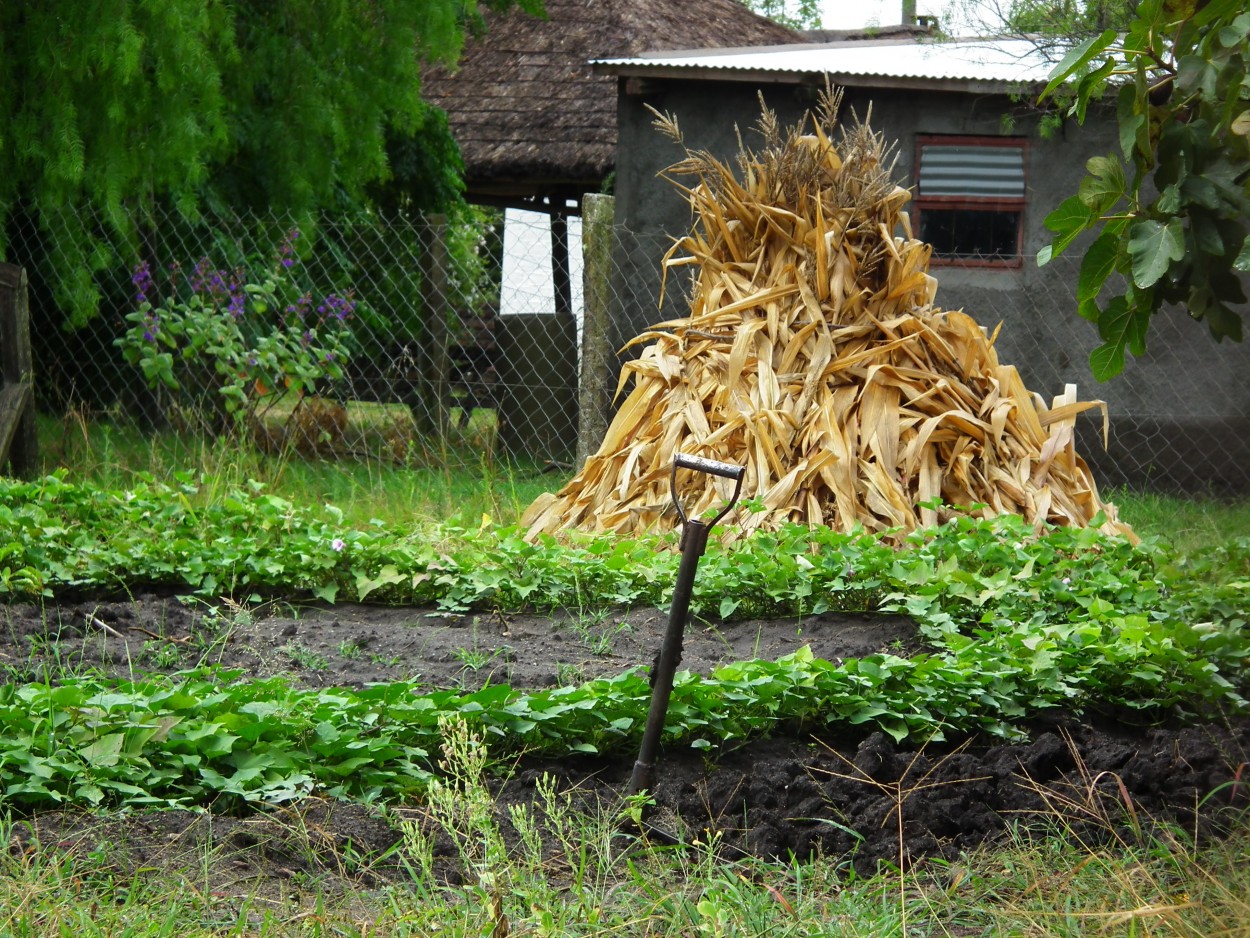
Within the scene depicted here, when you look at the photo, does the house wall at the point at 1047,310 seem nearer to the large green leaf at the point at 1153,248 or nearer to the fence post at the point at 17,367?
the fence post at the point at 17,367

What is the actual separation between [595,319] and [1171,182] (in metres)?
5.14

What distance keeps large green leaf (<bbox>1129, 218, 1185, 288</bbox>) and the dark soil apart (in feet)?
2.92

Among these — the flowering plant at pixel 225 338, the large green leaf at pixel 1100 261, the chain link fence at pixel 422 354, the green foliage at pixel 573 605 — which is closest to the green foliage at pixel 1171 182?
the large green leaf at pixel 1100 261

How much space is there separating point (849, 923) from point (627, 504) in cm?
346

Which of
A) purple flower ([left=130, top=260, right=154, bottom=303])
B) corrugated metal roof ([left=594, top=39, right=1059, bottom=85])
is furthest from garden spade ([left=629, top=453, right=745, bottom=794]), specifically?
corrugated metal roof ([left=594, top=39, right=1059, bottom=85])

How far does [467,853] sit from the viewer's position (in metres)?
2.32

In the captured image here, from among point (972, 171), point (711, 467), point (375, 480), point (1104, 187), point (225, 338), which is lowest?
point (375, 480)

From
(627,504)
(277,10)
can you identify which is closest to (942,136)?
(277,10)

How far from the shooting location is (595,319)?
7453mm

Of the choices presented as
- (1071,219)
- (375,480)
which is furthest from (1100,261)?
(375,480)

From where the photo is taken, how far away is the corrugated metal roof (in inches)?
359

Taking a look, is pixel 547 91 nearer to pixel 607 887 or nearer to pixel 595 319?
pixel 595 319

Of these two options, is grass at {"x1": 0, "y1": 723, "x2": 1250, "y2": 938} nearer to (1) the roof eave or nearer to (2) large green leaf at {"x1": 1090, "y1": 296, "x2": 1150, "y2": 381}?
(2) large green leaf at {"x1": 1090, "y1": 296, "x2": 1150, "y2": 381}

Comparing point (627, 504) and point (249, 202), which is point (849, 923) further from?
point (249, 202)
